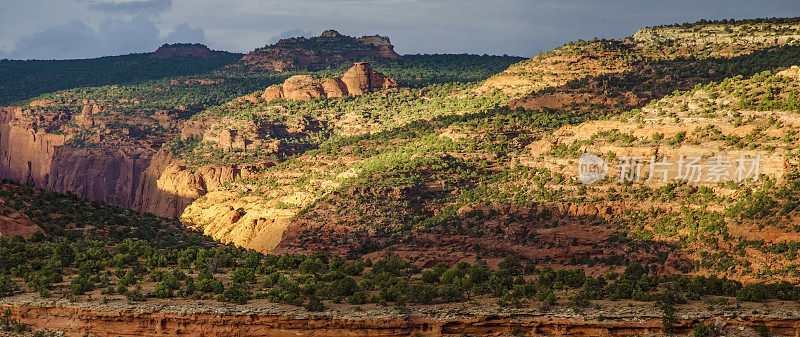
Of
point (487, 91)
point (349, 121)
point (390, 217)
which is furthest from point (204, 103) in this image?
point (390, 217)

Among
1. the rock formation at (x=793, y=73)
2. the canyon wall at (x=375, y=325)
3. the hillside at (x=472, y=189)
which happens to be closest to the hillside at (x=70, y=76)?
the hillside at (x=472, y=189)

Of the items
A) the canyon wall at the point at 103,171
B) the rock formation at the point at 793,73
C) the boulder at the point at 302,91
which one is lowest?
the canyon wall at the point at 103,171

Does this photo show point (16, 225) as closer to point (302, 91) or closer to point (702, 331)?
point (702, 331)

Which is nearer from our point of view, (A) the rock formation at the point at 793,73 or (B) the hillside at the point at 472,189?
(B) the hillside at the point at 472,189

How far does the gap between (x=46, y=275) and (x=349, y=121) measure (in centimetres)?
7742

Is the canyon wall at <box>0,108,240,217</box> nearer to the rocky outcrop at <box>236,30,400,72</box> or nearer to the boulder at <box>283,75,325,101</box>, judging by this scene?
the boulder at <box>283,75,325,101</box>

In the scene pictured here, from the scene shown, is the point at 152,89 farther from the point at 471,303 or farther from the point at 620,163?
the point at 471,303

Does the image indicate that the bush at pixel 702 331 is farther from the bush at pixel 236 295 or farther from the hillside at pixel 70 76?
the hillside at pixel 70 76

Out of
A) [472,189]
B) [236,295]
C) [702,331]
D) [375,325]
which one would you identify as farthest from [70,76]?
[702,331]

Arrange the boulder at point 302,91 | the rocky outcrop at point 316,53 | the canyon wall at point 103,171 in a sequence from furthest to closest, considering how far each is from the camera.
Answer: the rocky outcrop at point 316,53
the boulder at point 302,91
the canyon wall at point 103,171

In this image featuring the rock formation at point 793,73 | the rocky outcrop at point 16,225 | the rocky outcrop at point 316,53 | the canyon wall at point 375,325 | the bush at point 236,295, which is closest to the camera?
the canyon wall at point 375,325

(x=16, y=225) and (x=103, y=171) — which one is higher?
(x=16, y=225)

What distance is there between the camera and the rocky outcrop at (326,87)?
134000 mm

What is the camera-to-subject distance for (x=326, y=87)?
Result: 135 m
